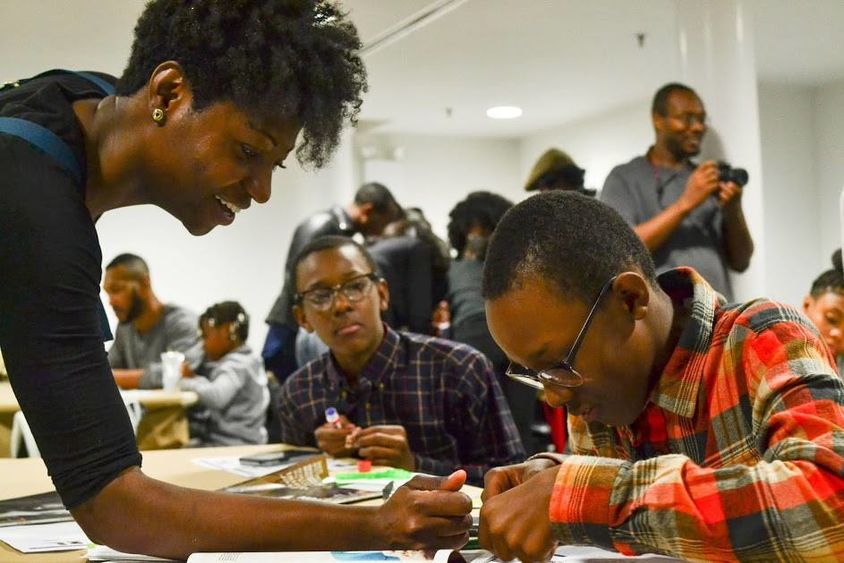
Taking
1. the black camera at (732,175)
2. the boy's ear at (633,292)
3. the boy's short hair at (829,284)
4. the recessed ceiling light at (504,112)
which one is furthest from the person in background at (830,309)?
the recessed ceiling light at (504,112)

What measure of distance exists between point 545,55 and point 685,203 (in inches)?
109

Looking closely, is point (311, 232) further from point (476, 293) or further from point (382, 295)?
point (382, 295)

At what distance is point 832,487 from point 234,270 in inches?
269

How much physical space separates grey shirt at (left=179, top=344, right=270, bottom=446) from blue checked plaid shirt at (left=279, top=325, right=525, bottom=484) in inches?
64.7

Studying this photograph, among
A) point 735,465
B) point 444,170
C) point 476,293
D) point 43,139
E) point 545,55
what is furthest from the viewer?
point 444,170

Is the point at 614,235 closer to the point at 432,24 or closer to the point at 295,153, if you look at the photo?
the point at 295,153

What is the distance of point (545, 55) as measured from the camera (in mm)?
5312

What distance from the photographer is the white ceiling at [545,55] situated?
3.43 metres

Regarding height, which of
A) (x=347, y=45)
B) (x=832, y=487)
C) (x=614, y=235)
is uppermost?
(x=347, y=45)

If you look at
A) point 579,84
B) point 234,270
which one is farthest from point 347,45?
point 234,270

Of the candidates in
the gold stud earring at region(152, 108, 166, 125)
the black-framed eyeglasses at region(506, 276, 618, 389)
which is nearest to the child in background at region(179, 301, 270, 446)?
the gold stud earring at region(152, 108, 166, 125)

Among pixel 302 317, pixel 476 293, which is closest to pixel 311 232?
pixel 476 293

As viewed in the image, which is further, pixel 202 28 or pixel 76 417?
pixel 202 28

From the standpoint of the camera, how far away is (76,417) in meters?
1.05
